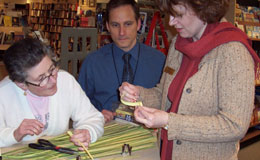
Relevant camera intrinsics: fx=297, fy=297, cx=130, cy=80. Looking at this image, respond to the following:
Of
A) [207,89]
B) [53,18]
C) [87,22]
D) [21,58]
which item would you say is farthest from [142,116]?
[53,18]

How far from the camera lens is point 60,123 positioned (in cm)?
189

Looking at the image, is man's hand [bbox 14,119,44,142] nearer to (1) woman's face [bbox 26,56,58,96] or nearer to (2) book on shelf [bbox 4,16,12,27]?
(1) woman's face [bbox 26,56,58,96]

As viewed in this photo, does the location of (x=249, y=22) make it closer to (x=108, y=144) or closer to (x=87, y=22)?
(x=108, y=144)

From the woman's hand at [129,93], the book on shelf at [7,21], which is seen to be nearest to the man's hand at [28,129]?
the woman's hand at [129,93]

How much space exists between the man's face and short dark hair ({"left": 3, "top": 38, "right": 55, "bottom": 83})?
0.87 meters

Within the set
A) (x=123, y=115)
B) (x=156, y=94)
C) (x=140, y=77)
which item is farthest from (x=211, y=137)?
(x=140, y=77)

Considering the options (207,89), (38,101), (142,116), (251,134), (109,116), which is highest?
(207,89)

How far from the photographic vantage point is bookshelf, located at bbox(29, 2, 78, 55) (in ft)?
36.3

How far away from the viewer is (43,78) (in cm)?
168

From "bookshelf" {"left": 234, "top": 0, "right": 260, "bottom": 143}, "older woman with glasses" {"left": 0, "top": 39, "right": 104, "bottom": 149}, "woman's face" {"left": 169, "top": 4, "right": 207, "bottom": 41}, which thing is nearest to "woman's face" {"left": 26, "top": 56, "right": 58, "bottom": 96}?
"older woman with glasses" {"left": 0, "top": 39, "right": 104, "bottom": 149}

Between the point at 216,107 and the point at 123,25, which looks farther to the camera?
the point at 123,25

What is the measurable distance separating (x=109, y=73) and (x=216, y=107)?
49.5 inches

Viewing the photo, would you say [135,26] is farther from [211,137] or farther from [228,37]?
[211,137]

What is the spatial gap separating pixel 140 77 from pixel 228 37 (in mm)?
1268
